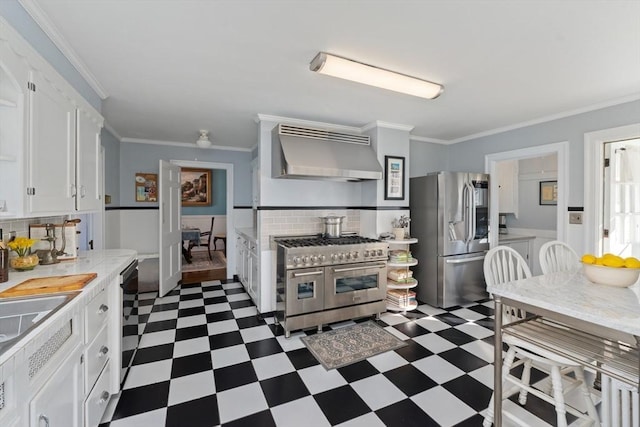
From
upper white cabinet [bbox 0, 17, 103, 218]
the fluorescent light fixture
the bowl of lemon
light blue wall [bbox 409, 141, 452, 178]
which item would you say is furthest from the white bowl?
upper white cabinet [bbox 0, 17, 103, 218]

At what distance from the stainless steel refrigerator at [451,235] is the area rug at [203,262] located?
4034 mm

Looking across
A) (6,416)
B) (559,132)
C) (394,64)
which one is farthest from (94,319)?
(559,132)

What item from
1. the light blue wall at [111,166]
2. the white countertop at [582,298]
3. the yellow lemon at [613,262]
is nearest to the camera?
the white countertop at [582,298]

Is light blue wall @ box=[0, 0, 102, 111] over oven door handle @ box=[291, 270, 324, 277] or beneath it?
over

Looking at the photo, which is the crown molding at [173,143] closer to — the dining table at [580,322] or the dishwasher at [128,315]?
the dishwasher at [128,315]

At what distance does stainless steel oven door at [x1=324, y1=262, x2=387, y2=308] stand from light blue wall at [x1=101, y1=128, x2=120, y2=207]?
3201 mm

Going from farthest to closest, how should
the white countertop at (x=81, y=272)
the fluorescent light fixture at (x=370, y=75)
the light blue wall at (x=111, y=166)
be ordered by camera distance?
the light blue wall at (x=111, y=166), the fluorescent light fixture at (x=370, y=75), the white countertop at (x=81, y=272)

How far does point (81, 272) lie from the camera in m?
1.63

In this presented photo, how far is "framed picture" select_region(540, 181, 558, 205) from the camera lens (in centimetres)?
452

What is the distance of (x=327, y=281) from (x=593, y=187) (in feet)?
9.67

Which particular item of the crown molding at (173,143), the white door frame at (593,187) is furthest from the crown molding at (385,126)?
the crown molding at (173,143)

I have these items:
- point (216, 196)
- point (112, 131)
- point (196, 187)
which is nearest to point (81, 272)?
point (112, 131)

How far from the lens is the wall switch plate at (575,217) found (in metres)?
2.98

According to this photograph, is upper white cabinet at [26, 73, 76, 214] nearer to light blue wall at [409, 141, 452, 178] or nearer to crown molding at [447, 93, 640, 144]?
light blue wall at [409, 141, 452, 178]
